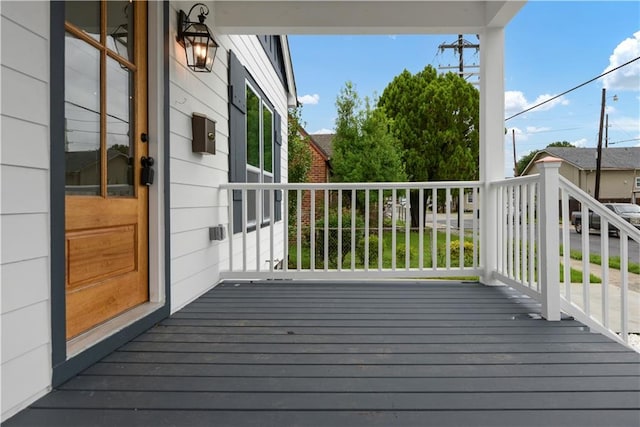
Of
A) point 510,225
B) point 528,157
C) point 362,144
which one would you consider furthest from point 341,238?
point 528,157

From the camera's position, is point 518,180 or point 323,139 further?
point 323,139

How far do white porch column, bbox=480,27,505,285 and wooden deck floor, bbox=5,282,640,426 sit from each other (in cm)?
98

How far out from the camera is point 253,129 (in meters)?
5.12

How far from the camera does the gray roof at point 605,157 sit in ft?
75.0

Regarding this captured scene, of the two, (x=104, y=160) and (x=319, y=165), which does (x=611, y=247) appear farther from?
(x=104, y=160)

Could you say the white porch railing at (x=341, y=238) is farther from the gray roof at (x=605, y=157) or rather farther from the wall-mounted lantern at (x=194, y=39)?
the gray roof at (x=605, y=157)

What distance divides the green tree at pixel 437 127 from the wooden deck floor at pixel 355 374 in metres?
11.5

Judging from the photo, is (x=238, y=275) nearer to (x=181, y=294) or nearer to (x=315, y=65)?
(x=181, y=294)

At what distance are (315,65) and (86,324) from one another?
19318 millimetres

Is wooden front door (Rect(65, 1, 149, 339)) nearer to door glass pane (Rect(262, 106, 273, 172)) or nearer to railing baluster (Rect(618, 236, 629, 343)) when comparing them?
railing baluster (Rect(618, 236, 629, 343))

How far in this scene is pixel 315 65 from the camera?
19.7m

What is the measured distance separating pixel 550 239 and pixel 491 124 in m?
1.39

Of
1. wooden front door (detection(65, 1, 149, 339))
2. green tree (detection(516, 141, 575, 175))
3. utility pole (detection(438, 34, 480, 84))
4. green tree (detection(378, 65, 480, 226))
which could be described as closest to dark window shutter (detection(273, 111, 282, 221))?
wooden front door (detection(65, 1, 149, 339))

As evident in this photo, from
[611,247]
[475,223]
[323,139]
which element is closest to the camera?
[475,223]
